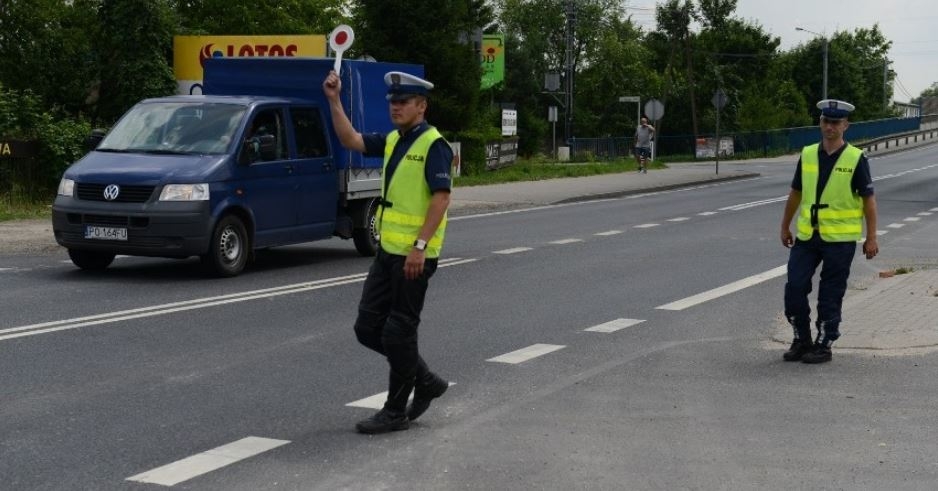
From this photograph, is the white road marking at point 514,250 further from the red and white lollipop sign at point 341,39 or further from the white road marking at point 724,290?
the red and white lollipop sign at point 341,39

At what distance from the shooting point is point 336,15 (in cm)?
6719

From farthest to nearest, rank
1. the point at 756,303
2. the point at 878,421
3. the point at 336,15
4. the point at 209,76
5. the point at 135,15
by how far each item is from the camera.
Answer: the point at 336,15
the point at 135,15
the point at 209,76
the point at 756,303
the point at 878,421

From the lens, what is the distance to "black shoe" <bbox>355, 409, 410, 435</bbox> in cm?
703

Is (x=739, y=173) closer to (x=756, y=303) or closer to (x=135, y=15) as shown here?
(x=135, y=15)

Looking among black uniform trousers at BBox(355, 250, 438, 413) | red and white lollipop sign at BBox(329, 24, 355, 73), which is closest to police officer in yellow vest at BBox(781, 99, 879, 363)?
red and white lollipop sign at BBox(329, 24, 355, 73)

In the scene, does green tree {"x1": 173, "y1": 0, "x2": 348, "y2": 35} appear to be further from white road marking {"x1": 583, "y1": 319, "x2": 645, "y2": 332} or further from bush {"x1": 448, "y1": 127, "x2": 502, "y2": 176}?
white road marking {"x1": 583, "y1": 319, "x2": 645, "y2": 332}

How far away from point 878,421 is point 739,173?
38578 mm

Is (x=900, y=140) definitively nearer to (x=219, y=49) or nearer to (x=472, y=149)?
(x=472, y=149)

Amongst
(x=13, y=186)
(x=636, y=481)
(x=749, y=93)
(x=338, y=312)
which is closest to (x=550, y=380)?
(x=636, y=481)

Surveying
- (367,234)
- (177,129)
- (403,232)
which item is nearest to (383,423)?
(403,232)

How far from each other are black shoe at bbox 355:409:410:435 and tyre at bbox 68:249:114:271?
302 inches

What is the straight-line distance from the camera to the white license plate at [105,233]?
13.5 metres

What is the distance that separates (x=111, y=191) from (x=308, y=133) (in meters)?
2.47

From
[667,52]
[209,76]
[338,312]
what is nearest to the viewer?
[338,312]
